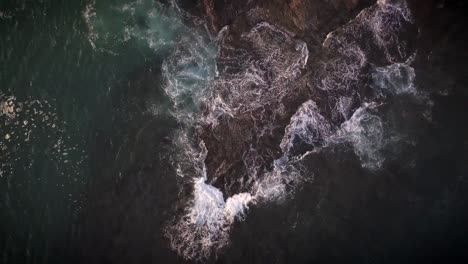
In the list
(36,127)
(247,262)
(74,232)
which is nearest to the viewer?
(247,262)

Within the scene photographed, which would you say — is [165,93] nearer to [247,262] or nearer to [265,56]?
[265,56]

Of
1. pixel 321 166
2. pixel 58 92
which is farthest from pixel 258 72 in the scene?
pixel 58 92

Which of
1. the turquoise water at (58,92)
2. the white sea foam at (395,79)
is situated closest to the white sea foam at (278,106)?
the white sea foam at (395,79)

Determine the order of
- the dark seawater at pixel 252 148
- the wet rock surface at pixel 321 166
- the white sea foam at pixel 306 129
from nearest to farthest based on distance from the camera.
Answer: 1. the wet rock surface at pixel 321 166
2. the dark seawater at pixel 252 148
3. the white sea foam at pixel 306 129

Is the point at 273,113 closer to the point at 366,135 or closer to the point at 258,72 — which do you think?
the point at 258,72

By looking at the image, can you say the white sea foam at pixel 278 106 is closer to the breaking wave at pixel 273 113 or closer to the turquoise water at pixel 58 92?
the breaking wave at pixel 273 113

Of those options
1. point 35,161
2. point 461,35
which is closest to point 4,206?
point 35,161

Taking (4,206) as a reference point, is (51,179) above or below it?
above

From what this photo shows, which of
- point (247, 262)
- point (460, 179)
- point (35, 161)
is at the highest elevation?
point (35, 161)
